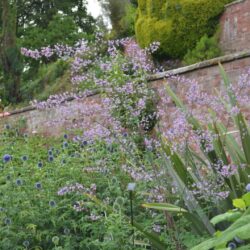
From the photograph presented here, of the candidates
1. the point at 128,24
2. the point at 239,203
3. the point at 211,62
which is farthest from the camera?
the point at 128,24

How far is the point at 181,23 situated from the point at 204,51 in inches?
27.4

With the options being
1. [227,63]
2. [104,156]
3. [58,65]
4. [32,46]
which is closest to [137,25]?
[58,65]

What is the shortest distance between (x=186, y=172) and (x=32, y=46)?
19855mm

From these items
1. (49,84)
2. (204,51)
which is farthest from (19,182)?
(49,84)

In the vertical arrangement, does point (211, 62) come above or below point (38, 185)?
above

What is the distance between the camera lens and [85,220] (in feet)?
12.4

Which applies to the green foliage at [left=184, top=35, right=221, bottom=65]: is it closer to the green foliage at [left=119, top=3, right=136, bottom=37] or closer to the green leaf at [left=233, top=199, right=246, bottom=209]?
the green foliage at [left=119, top=3, right=136, bottom=37]

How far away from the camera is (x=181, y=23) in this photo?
32.3 ft

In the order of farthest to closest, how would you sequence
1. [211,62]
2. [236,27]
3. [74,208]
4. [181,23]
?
[181,23]
[236,27]
[211,62]
[74,208]

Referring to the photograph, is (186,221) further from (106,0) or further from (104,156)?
(106,0)

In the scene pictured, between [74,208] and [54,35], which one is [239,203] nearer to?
[74,208]

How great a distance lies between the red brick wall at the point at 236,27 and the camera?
9.47 metres

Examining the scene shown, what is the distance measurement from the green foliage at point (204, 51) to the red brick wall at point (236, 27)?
0.24 meters

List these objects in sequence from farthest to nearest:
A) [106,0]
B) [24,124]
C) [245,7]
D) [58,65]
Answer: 1. [106,0]
2. [58,65]
3. [24,124]
4. [245,7]
